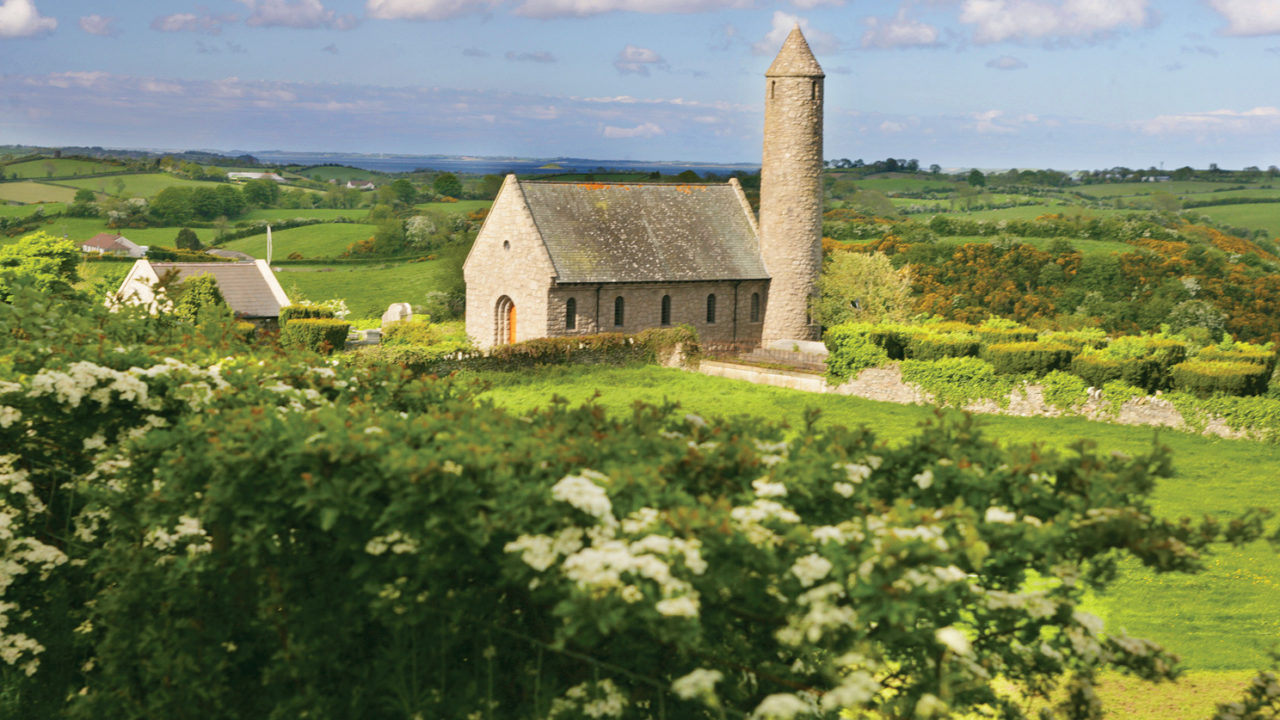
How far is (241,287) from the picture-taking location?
4738 centimetres

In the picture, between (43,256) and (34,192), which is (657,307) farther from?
(34,192)

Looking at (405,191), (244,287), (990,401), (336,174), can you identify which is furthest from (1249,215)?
(336,174)

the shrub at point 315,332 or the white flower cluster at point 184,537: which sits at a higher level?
the white flower cluster at point 184,537

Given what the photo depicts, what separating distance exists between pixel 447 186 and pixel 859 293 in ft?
278

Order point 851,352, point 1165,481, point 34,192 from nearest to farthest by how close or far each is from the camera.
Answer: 1. point 1165,481
2. point 851,352
3. point 34,192

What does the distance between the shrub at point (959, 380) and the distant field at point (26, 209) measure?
291 feet

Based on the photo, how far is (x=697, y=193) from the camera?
45.9 m

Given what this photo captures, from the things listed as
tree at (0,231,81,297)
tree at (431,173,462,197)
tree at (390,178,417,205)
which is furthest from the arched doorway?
tree at (431,173,462,197)

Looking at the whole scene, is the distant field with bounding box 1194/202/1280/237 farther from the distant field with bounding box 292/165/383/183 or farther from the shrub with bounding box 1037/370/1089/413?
the distant field with bounding box 292/165/383/183

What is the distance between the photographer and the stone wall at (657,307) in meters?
39.7

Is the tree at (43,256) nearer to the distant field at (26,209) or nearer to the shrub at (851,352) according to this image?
the shrub at (851,352)

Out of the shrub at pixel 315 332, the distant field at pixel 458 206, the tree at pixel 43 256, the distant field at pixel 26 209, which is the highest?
the distant field at pixel 458 206

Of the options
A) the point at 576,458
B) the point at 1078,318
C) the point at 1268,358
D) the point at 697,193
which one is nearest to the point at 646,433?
the point at 576,458

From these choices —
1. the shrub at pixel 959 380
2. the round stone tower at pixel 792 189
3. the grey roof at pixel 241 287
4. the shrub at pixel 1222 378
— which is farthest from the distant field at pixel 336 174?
the shrub at pixel 1222 378
